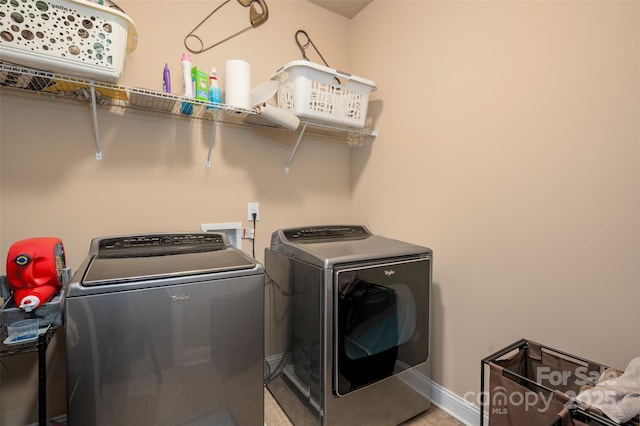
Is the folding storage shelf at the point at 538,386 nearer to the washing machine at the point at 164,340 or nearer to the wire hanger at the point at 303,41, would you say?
the washing machine at the point at 164,340

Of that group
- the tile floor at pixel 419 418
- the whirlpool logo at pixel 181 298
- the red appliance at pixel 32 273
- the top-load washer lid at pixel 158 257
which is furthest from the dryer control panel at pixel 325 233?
the red appliance at pixel 32 273

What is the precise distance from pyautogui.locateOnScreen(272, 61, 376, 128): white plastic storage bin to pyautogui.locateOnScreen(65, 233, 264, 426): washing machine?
37.1 inches

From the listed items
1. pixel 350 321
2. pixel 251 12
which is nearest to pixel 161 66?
pixel 251 12

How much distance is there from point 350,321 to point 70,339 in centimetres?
106

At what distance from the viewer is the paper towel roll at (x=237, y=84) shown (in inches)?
66.6

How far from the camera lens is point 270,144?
207 cm

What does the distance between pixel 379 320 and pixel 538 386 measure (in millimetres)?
663

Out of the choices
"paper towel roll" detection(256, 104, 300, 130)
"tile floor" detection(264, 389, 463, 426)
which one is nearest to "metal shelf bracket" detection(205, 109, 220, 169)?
"paper towel roll" detection(256, 104, 300, 130)

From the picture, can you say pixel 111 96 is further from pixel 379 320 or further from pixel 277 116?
pixel 379 320

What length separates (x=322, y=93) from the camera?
1792mm

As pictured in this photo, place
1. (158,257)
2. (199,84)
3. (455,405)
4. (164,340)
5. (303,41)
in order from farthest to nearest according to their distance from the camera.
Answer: (303,41) < (455,405) < (199,84) < (158,257) < (164,340)

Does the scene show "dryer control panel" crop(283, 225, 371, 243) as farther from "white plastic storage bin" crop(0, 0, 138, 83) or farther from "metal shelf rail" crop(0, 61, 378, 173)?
"white plastic storage bin" crop(0, 0, 138, 83)

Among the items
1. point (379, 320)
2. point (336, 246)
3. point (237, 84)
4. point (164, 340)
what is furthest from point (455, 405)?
point (237, 84)

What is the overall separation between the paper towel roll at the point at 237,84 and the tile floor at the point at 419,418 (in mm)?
1702
